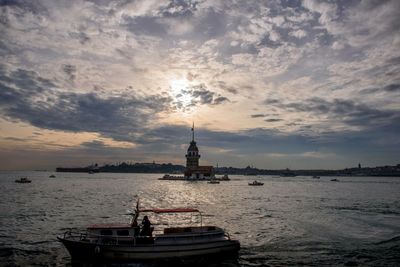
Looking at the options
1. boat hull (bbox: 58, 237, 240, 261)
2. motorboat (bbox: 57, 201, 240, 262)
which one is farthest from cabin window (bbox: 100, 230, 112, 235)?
boat hull (bbox: 58, 237, 240, 261)

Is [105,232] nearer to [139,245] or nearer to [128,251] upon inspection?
[128,251]

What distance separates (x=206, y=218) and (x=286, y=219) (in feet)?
41.1

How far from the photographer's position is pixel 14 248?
34188 millimetres

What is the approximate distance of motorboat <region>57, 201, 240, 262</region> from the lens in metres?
29.6

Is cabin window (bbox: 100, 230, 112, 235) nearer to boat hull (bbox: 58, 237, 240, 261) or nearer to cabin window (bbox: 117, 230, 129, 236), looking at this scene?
cabin window (bbox: 117, 230, 129, 236)

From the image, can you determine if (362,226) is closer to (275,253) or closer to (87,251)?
(275,253)

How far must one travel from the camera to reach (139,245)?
29703 mm

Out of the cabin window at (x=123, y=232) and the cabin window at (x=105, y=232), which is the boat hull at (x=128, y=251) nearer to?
the cabin window at (x=105, y=232)

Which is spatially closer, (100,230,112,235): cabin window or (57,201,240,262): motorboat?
(57,201,240,262): motorboat

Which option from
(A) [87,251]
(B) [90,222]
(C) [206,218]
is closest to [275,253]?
(A) [87,251]

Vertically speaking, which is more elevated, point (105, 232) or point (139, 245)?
point (105, 232)

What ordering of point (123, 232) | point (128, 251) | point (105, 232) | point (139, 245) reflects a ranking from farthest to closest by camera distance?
point (123, 232) → point (105, 232) → point (139, 245) → point (128, 251)

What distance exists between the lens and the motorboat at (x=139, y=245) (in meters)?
29.6

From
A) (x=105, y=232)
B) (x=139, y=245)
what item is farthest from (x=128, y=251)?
(x=105, y=232)
